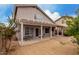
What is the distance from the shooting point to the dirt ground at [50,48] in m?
1.97

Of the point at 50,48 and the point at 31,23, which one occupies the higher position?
the point at 31,23

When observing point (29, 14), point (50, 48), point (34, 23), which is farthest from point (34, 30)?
point (50, 48)

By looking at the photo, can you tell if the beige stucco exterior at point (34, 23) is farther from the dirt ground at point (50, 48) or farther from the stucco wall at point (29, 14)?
the dirt ground at point (50, 48)

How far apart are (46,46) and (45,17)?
1.36 ft

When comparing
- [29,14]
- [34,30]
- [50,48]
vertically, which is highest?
[29,14]

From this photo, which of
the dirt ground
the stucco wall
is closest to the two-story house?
the stucco wall

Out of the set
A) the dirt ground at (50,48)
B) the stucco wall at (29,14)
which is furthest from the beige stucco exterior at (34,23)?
the dirt ground at (50,48)

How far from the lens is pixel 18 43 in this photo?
6.39ft

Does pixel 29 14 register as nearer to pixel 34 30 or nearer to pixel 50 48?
pixel 34 30

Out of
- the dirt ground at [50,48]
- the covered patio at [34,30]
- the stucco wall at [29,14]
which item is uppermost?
the stucco wall at [29,14]

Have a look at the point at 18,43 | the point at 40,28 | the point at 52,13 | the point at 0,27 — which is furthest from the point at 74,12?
the point at 0,27

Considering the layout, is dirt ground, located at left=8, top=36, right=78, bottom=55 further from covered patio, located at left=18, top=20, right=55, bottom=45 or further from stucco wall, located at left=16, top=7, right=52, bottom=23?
stucco wall, located at left=16, top=7, right=52, bottom=23

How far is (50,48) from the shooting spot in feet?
6.56

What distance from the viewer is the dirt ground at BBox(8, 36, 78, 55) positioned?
1.97 m
